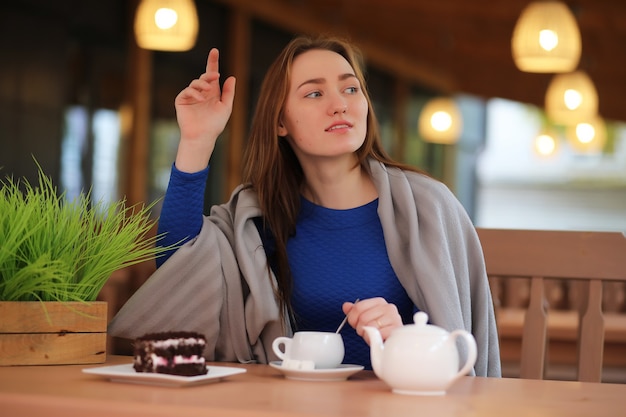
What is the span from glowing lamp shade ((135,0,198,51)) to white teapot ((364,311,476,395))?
3.48 meters

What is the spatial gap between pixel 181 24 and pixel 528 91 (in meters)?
Result: 8.43

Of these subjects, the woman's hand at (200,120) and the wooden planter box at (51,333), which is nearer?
the wooden planter box at (51,333)

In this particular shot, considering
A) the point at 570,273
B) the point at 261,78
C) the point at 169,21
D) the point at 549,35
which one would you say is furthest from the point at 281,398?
the point at 261,78

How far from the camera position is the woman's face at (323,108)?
2166mm


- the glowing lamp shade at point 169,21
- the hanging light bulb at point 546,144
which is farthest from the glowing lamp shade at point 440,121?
the glowing lamp shade at point 169,21

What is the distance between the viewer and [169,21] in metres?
4.79

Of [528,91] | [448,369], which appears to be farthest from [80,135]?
[528,91]

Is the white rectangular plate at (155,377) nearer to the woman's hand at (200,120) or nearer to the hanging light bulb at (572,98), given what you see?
the woman's hand at (200,120)

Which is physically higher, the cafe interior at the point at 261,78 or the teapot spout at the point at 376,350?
the cafe interior at the point at 261,78

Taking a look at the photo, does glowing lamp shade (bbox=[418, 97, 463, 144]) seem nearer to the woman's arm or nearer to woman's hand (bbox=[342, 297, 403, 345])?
the woman's arm

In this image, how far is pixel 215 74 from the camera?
1992 mm

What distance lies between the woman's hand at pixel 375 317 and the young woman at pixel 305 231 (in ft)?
0.63

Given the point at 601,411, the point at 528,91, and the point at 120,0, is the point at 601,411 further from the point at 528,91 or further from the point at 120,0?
the point at 528,91

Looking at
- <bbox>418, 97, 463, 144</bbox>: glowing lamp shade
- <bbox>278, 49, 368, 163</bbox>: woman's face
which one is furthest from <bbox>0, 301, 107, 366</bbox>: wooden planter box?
<bbox>418, 97, 463, 144</bbox>: glowing lamp shade
